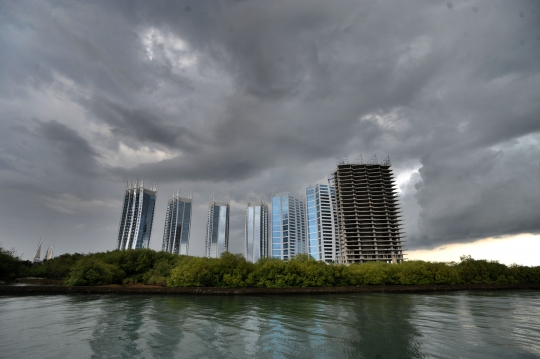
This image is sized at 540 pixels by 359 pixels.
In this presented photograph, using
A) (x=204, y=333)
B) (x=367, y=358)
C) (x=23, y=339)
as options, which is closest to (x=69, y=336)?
(x=23, y=339)

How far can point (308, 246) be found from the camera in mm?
184250

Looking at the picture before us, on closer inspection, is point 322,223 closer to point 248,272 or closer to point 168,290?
point 248,272

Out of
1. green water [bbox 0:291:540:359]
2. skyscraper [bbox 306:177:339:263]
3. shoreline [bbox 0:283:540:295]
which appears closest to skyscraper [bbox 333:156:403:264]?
skyscraper [bbox 306:177:339:263]

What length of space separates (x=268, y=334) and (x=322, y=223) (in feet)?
529

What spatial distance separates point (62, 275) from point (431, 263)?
10309cm

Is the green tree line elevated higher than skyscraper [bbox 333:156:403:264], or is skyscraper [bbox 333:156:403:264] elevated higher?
skyscraper [bbox 333:156:403:264]

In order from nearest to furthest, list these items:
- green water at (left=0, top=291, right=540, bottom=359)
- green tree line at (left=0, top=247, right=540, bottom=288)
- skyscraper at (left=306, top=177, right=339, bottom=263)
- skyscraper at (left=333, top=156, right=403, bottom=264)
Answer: green water at (left=0, top=291, right=540, bottom=359) < green tree line at (left=0, top=247, right=540, bottom=288) < skyscraper at (left=333, top=156, right=403, bottom=264) < skyscraper at (left=306, top=177, right=339, bottom=263)

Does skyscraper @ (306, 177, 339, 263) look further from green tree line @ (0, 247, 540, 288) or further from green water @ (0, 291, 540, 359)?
green water @ (0, 291, 540, 359)

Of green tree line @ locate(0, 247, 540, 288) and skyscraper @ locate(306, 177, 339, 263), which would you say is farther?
skyscraper @ locate(306, 177, 339, 263)

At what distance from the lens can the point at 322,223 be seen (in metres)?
179

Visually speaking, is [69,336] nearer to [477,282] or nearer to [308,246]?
[477,282]

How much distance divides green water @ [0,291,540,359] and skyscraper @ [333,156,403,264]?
369 feet

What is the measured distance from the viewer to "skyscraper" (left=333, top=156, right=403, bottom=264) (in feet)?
465

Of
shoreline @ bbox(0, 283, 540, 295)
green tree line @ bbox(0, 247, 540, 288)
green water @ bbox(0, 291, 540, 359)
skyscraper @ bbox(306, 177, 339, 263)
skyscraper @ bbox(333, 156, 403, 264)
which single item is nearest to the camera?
green water @ bbox(0, 291, 540, 359)
